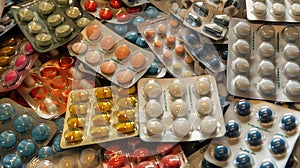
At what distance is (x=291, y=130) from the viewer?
0.74m

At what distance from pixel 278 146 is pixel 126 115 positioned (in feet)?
0.88

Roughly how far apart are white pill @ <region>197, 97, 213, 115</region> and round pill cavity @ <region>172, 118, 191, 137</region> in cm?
4

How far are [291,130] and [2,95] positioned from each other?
1.82 feet

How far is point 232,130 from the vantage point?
743 millimetres

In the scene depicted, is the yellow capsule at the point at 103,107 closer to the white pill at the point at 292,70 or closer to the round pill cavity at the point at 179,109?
the round pill cavity at the point at 179,109

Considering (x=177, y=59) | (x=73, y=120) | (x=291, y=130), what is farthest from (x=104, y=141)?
(x=291, y=130)

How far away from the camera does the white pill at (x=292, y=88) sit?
0.77 meters

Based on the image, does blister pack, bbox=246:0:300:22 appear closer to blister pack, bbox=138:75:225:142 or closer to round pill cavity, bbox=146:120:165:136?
blister pack, bbox=138:75:225:142

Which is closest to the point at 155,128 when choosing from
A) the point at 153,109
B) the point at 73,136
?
the point at 153,109

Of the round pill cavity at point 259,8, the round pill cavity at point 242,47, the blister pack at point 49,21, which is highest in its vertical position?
the blister pack at point 49,21

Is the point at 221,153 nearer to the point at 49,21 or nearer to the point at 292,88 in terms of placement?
the point at 292,88

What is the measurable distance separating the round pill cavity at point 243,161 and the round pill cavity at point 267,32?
0.25 metres

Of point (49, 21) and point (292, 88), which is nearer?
point (292, 88)

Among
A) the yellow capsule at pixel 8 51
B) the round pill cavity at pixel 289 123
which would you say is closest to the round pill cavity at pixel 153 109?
the round pill cavity at pixel 289 123
